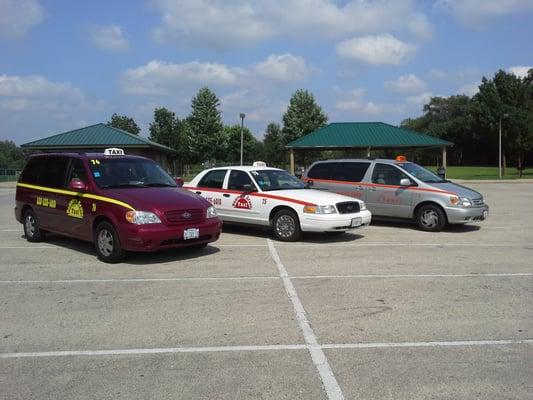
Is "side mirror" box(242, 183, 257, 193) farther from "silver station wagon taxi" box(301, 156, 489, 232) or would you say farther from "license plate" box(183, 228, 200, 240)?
"silver station wagon taxi" box(301, 156, 489, 232)

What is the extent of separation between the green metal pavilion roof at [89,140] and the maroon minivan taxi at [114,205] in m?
31.7

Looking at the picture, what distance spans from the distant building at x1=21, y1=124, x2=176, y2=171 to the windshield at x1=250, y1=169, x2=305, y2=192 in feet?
100

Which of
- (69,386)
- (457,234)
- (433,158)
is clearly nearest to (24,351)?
(69,386)

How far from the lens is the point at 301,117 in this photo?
71188 mm

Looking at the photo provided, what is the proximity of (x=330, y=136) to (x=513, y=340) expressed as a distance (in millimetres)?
36816

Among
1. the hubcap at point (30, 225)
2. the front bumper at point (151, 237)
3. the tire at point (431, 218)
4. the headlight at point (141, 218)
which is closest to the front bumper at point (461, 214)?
the tire at point (431, 218)

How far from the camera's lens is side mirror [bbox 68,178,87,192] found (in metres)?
9.14

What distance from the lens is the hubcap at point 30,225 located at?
1109 cm

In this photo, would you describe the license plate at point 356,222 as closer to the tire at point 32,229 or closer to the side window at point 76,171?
the side window at point 76,171

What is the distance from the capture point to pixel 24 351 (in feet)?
Answer: 16.0

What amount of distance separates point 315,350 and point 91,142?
40.1 metres

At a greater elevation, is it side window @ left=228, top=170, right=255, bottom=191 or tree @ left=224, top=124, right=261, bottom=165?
tree @ left=224, top=124, right=261, bottom=165

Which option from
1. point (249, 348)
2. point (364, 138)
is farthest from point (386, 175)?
point (364, 138)

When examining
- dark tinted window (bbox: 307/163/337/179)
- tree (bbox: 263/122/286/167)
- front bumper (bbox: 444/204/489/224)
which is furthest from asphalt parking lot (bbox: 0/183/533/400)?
tree (bbox: 263/122/286/167)
